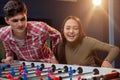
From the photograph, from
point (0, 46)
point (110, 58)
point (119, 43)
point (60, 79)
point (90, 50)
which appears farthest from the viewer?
point (119, 43)

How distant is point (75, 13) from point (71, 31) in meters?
2.19

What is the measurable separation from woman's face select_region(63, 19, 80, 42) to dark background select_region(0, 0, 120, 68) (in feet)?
6.28

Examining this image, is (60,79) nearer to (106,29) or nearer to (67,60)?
(67,60)

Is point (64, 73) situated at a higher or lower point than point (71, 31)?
lower

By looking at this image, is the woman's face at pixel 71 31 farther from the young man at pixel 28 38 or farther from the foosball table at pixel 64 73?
the foosball table at pixel 64 73

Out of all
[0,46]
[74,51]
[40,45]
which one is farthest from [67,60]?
[0,46]

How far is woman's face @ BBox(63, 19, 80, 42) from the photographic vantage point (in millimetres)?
2625

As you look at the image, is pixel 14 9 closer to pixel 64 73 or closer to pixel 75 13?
pixel 64 73

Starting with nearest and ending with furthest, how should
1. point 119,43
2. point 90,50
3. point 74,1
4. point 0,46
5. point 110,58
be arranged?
1. point 110,58
2. point 90,50
3. point 0,46
4. point 119,43
5. point 74,1

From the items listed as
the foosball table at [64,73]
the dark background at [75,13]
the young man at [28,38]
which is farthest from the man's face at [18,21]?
the dark background at [75,13]

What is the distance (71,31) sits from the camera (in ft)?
8.57

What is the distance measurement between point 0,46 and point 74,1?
61.1 inches

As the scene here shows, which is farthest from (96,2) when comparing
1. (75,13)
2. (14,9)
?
(14,9)

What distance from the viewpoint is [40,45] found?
264cm
